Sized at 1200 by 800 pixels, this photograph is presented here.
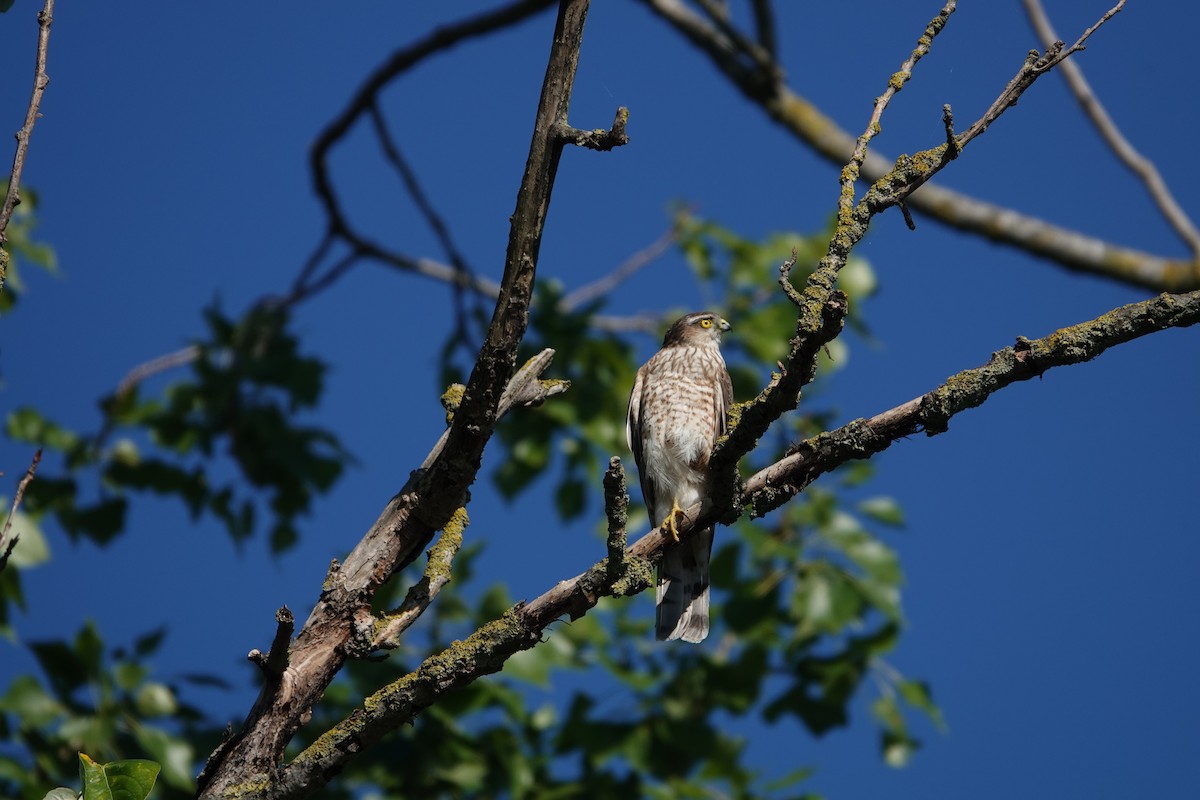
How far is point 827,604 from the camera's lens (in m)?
6.91

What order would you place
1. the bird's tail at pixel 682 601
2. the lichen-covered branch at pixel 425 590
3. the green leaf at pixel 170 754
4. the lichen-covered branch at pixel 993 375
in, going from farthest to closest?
the bird's tail at pixel 682 601
the green leaf at pixel 170 754
the lichen-covered branch at pixel 425 590
the lichen-covered branch at pixel 993 375

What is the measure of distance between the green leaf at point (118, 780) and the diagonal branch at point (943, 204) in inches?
139

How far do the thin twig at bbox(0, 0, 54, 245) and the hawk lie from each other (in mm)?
3310

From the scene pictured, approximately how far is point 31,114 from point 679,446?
3.62 meters

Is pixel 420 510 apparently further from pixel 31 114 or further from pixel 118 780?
pixel 31 114

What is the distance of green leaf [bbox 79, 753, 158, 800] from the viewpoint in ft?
7.87

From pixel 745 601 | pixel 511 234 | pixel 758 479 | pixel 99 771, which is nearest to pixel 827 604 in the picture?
pixel 745 601

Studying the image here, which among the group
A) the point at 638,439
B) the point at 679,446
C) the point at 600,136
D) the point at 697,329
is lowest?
the point at 600,136

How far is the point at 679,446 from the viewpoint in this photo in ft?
18.7

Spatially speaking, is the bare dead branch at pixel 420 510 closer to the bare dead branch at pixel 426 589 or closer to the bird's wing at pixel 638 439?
the bare dead branch at pixel 426 589

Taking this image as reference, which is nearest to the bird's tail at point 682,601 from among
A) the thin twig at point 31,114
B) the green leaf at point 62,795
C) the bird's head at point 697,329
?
the bird's head at point 697,329

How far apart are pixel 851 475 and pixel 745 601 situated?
1045 millimetres

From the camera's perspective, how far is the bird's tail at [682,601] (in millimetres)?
5281

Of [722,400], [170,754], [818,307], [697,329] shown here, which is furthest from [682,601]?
[818,307]
